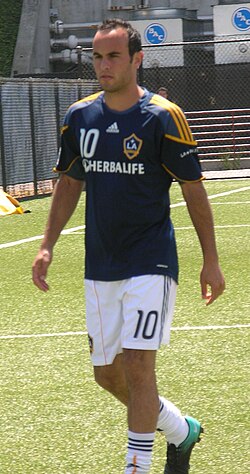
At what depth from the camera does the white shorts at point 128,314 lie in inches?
209

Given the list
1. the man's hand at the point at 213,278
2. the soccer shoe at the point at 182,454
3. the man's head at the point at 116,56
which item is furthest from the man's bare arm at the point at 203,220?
the soccer shoe at the point at 182,454

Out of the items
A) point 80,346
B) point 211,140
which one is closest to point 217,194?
point 211,140

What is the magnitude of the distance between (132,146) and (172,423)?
1.27 m

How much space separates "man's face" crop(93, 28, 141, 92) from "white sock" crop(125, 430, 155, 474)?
54.6 inches

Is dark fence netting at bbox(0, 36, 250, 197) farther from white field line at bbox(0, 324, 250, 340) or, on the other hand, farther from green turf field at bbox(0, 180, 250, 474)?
white field line at bbox(0, 324, 250, 340)

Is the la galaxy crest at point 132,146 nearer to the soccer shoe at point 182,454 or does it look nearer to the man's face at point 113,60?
the man's face at point 113,60

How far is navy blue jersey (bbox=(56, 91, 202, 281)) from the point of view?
17.4 ft

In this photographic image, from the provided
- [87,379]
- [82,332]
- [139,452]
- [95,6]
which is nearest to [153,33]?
[95,6]

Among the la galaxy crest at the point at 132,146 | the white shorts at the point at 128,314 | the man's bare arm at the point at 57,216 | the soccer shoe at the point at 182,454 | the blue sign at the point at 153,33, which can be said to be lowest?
the blue sign at the point at 153,33

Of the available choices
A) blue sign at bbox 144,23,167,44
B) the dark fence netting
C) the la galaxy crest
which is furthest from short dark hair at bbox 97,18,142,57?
blue sign at bbox 144,23,167,44

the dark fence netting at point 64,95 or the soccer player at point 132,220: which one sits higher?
the soccer player at point 132,220

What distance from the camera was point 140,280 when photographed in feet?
17.6

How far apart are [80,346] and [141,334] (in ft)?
12.9

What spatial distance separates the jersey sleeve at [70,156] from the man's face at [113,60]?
0.34 m
